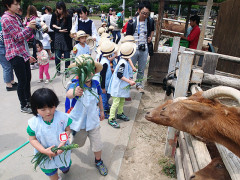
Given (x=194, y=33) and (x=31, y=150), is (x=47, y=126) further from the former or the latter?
(x=194, y=33)

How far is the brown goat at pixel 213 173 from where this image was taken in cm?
163

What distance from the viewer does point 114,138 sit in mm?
3697

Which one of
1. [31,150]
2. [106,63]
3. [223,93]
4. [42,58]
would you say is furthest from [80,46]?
[223,93]

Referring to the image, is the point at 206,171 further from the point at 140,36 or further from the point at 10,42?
the point at 140,36

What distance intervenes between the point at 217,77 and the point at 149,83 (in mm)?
4081

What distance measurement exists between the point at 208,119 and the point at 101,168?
75.6 inches

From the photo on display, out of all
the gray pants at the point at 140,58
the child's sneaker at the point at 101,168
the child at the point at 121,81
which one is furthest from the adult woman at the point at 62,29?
the child's sneaker at the point at 101,168

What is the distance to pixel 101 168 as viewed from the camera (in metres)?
2.85

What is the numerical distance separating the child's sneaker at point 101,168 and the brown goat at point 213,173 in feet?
4.87

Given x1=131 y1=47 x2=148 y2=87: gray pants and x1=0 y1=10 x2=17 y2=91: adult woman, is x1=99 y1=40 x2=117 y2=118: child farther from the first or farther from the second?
x1=0 y1=10 x2=17 y2=91: adult woman

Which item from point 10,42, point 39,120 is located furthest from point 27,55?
point 39,120

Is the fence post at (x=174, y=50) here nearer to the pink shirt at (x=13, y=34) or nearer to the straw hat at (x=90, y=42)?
the straw hat at (x=90, y=42)

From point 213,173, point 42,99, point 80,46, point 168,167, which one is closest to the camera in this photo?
point 213,173

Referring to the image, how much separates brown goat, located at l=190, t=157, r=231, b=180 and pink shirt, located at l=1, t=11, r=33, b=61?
353 centimetres
